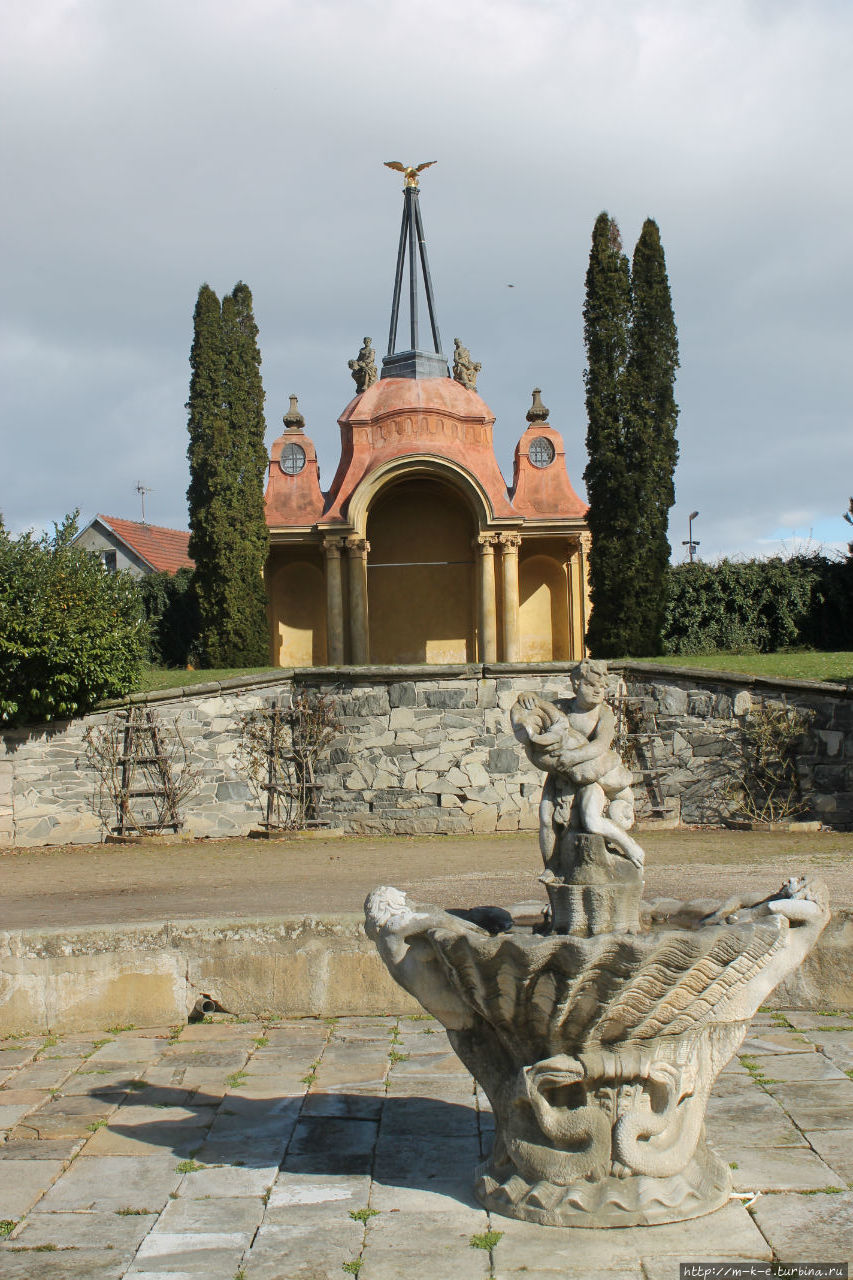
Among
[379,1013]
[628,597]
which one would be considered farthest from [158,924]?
[628,597]

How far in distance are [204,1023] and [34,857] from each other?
8.52 meters

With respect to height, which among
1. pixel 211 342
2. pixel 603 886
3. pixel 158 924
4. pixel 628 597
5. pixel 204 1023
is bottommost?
pixel 204 1023

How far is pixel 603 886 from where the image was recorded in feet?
17.4

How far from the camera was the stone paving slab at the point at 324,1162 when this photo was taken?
428 centimetres

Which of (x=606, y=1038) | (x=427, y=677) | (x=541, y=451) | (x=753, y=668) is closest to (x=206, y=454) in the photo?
(x=541, y=451)

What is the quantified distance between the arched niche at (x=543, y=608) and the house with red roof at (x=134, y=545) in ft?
47.8

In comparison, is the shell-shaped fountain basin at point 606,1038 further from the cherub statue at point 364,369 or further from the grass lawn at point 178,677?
the cherub statue at point 364,369

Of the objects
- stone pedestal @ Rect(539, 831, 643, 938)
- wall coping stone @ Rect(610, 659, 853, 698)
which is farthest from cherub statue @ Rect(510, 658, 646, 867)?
wall coping stone @ Rect(610, 659, 853, 698)

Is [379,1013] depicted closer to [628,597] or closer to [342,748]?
[342,748]

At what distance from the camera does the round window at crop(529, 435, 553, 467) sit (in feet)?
92.8

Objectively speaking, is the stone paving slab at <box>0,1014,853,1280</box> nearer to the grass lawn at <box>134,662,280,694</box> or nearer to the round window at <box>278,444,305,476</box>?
the grass lawn at <box>134,662,280,694</box>

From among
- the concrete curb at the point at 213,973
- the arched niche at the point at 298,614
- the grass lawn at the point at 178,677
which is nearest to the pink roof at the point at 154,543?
the arched niche at the point at 298,614

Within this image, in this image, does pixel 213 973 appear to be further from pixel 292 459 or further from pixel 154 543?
pixel 154 543

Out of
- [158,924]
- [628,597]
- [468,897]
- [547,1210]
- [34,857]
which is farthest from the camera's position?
[628,597]
